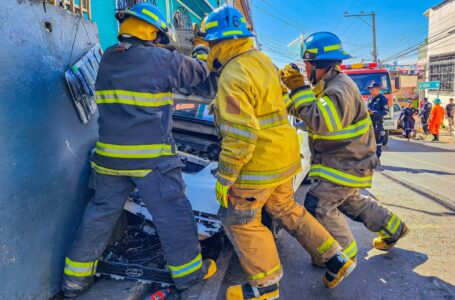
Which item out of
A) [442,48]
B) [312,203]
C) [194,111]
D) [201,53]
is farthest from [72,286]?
[442,48]

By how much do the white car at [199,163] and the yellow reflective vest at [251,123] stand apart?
0.46 m

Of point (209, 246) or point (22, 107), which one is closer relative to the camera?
point (22, 107)

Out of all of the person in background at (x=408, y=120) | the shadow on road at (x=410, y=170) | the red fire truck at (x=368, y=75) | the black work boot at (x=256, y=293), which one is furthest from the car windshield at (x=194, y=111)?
the person in background at (x=408, y=120)

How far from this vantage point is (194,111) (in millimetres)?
4520

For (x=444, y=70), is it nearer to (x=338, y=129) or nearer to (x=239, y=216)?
(x=338, y=129)

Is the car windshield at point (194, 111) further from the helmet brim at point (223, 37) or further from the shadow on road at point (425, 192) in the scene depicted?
the shadow on road at point (425, 192)

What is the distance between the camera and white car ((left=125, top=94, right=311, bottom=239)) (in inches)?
120

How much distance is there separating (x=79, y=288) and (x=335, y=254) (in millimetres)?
1932

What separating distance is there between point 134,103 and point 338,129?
155cm

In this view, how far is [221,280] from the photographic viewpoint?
3025 mm

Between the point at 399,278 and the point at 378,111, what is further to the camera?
the point at 378,111

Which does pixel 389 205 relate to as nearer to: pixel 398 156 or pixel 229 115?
pixel 229 115

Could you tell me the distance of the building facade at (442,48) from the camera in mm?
22250

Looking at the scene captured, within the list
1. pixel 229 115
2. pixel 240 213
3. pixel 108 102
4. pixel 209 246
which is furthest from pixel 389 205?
pixel 108 102
